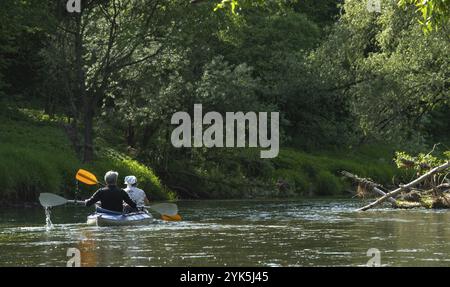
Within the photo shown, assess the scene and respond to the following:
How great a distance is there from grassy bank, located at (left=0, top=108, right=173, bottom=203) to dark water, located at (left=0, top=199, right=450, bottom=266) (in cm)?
215

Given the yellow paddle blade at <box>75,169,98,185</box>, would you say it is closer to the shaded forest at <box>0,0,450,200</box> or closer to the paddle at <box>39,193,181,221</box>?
the paddle at <box>39,193,181,221</box>

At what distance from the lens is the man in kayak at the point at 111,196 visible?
23312 millimetres

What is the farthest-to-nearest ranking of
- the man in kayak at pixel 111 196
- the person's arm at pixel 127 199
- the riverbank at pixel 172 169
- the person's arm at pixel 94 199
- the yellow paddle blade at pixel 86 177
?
the riverbank at pixel 172 169 < the yellow paddle blade at pixel 86 177 < the person's arm at pixel 127 199 < the man in kayak at pixel 111 196 < the person's arm at pixel 94 199

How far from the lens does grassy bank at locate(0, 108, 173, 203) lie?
31766 millimetres

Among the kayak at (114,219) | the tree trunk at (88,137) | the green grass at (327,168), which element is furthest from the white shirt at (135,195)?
the green grass at (327,168)

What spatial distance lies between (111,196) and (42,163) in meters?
10.1

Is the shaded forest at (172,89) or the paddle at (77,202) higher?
the shaded forest at (172,89)

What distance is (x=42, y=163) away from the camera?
33.0 metres

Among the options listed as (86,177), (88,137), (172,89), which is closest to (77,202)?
(86,177)

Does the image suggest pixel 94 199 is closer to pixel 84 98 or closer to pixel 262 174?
pixel 84 98

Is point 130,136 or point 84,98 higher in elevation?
point 84,98

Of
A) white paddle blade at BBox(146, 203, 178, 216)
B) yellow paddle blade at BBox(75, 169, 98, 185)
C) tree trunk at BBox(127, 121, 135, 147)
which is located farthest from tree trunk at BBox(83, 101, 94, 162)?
white paddle blade at BBox(146, 203, 178, 216)

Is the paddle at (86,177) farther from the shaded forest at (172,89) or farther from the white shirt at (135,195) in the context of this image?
the shaded forest at (172,89)

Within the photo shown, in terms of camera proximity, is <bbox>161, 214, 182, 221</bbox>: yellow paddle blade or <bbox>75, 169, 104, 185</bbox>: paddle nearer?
<bbox>161, 214, 182, 221</bbox>: yellow paddle blade
